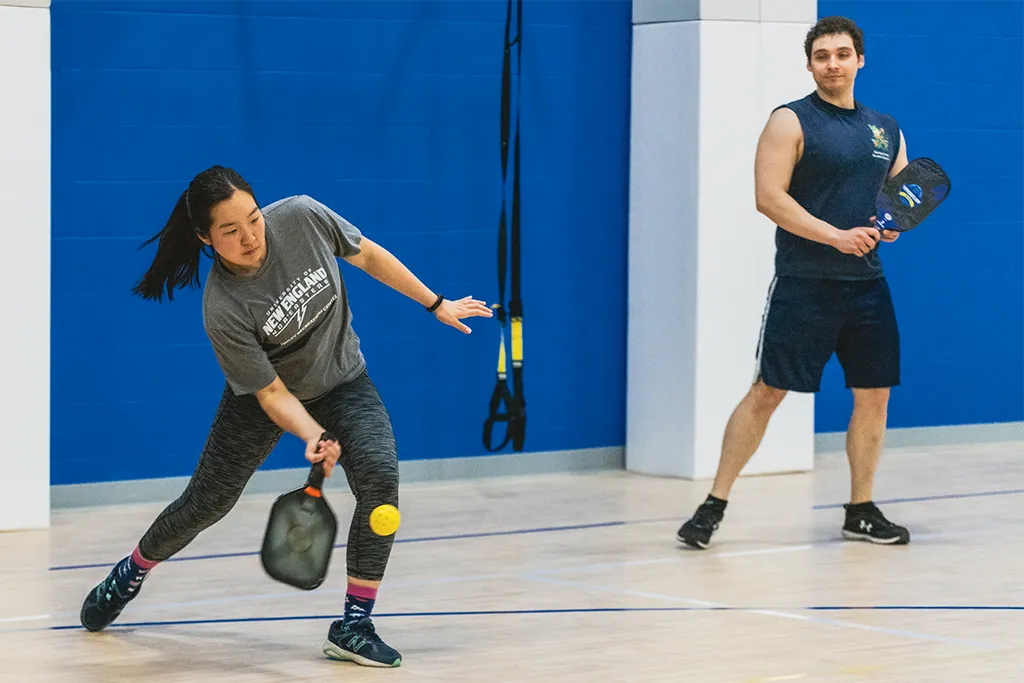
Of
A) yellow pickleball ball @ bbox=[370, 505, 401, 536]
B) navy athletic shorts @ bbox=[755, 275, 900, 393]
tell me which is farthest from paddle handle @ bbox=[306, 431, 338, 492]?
navy athletic shorts @ bbox=[755, 275, 900, 393]

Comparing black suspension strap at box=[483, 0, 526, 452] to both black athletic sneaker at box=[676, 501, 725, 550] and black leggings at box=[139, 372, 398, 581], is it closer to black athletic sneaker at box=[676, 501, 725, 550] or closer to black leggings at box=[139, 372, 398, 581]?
black athletic sneaker at box=[676, 501, 725, 550]

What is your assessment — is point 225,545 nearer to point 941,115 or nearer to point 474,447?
point 474,447

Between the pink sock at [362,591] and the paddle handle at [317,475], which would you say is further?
the pink sock at [362,591]

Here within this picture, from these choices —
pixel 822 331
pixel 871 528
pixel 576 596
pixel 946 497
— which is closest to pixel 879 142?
pixel 822 331

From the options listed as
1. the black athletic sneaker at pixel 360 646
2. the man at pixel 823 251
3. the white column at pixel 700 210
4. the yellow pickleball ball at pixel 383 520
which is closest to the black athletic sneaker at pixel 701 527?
the man at pixel 823 251

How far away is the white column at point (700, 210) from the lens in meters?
8.72

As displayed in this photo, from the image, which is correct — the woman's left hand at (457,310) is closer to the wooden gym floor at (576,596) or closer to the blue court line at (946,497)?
the wooden gym floor at (576,596)

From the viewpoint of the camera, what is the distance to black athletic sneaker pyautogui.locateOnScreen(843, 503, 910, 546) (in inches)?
281

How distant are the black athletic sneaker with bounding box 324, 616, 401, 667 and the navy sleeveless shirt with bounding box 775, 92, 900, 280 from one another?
2.55m

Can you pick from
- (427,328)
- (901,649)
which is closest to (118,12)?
(427,328)

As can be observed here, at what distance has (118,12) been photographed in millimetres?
7773

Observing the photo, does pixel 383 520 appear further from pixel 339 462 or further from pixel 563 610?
pixel 563 610

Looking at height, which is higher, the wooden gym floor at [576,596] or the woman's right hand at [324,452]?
the woman's right hand at [324,452]

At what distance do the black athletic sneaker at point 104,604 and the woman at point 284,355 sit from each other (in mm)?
81
